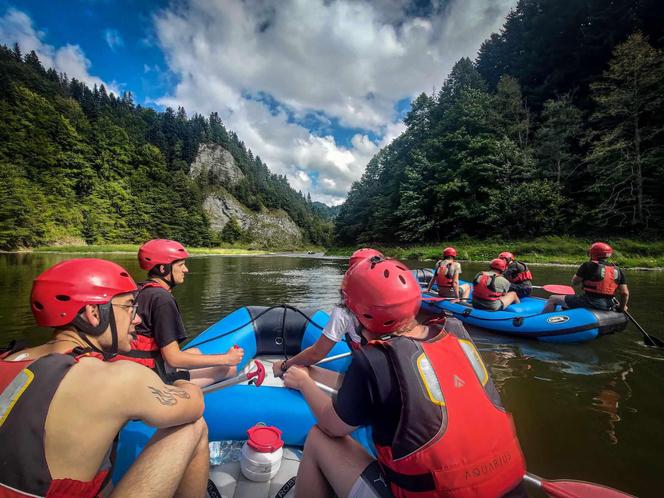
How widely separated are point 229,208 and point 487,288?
86018 millimetres

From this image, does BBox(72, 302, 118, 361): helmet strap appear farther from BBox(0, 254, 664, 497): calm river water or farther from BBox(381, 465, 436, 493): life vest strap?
BBox(0, 254, 664, 497): calm river water

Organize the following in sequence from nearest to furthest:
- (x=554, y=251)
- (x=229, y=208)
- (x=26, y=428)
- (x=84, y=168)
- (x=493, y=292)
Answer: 1. (x=26, y=428)
2. (x=493, y=292)
3. (x=554, y=251)
4. (x=84, y=168)
5. (x=229, y=208)

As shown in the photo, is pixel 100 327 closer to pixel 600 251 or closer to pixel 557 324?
pixel 557 324

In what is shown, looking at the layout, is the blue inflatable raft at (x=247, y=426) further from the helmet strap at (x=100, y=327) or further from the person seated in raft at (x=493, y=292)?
the person seated in raft at (x=493, y=292)

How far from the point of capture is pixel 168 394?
1454mm

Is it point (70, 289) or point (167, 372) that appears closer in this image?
point (70, 289)

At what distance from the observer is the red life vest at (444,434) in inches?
48.9

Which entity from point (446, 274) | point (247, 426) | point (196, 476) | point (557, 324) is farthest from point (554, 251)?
point (196, 476)

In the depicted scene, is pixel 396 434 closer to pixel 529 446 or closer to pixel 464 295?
pixel 529 446

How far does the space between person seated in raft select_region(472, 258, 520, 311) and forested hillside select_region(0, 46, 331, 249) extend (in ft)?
144

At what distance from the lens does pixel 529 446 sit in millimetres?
3082

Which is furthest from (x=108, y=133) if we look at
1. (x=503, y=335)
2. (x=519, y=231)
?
(x=503, y=335)

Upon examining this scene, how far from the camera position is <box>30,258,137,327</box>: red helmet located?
1.52 m

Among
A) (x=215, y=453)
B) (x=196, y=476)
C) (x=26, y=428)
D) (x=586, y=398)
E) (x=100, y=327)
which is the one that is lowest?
(x=586, y=398)
